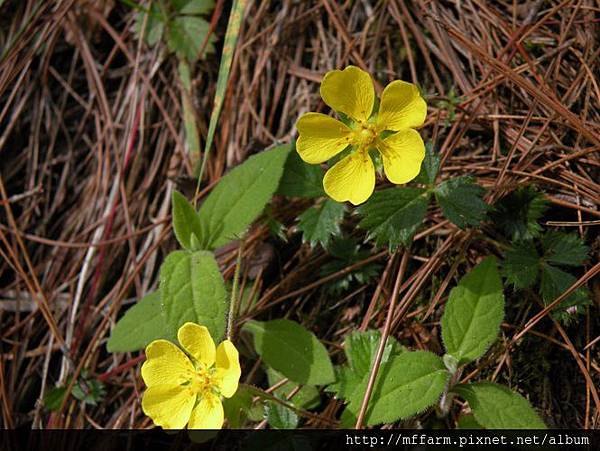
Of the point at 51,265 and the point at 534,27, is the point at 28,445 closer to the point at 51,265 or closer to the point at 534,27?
the point at 51,265

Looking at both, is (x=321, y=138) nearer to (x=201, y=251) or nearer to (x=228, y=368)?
(x=201, y=251)

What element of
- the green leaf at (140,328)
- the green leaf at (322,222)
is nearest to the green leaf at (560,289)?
the green leaf at (322,222)

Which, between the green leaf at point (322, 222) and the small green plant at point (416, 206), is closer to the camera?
the small green plant at point (416, 206)

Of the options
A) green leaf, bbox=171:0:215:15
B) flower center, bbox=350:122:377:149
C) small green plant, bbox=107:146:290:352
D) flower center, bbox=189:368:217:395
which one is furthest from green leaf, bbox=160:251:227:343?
green leaf, bbox=171:0:215:15

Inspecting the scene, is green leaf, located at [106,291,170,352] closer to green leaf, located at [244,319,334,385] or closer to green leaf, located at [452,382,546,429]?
green leaf, located at [244,319,334,385]

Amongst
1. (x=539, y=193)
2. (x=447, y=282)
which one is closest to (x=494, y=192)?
(x=539, y=193)

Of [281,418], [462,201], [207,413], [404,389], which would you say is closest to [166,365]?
[207,413]

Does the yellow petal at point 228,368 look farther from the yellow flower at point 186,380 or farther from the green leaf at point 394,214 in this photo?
the green leaf at point 394,214
